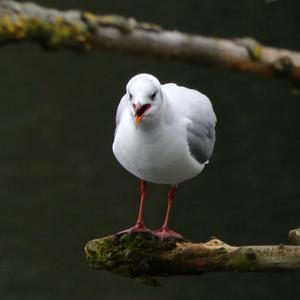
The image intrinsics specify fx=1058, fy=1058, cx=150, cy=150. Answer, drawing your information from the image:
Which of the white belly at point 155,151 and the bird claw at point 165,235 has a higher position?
the white belly at point 155,151

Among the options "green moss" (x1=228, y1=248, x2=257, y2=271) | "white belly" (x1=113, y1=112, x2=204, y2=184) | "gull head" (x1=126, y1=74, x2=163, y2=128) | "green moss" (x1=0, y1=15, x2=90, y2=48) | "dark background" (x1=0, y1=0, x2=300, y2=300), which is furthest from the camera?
"dark background" (x1=0, y1=0, x2=300, y2=300)

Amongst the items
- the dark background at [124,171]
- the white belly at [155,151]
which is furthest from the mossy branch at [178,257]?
the dark background at [124,171]

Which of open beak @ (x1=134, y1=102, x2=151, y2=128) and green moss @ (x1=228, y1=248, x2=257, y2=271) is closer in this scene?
open beak @ (x1=134, y1=102, x2=151, y2=128)

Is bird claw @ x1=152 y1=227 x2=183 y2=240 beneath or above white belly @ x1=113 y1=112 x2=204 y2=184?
beneath

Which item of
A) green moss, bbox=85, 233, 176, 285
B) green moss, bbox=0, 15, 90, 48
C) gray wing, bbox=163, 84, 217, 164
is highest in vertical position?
green moss, bbox=0, 15, 90, 48

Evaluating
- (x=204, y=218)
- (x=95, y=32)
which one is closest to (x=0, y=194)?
(x=204, y=218)

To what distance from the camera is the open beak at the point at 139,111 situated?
87.2 inches

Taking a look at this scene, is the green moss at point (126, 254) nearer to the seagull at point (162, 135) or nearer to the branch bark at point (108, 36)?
the seagull at point (162, 135)

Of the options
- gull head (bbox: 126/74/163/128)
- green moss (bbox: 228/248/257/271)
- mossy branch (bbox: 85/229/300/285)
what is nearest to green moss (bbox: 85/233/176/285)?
mossy branch (bbox: 85/229/300/285)

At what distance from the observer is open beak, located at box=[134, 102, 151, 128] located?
7.27ft

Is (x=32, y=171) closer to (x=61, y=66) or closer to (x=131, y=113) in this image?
(x=61, y=66)

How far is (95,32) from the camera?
10.2ft

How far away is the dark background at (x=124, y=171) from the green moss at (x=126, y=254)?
8.17 feet

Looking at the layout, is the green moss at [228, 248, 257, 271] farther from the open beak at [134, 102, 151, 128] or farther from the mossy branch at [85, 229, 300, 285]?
the open beak at [134, 102, 151, 128]
